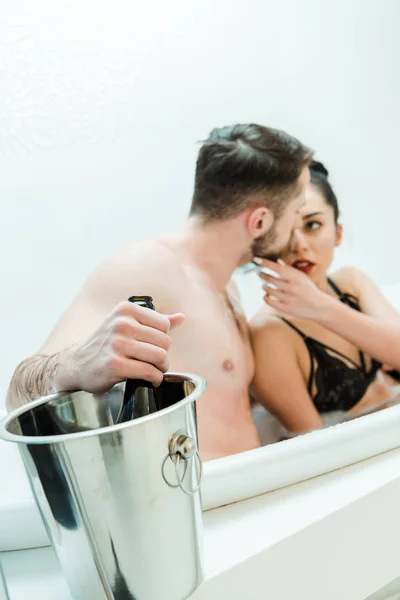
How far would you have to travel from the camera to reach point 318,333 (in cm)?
120

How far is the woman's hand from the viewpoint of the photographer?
1143mm

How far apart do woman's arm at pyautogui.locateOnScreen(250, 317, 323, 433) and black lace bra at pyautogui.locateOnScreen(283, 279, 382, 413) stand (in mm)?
27

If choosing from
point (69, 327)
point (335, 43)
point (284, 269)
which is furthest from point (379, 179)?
point (69, 327)

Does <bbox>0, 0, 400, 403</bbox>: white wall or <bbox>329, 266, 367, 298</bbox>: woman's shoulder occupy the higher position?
<bbox>0, 0, 400, 403</bbox>: white wall

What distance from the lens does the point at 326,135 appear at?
130 cm

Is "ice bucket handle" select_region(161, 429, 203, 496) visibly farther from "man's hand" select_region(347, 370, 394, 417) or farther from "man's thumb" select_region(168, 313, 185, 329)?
"man's hand" select_region(347, 370, 394, 417)

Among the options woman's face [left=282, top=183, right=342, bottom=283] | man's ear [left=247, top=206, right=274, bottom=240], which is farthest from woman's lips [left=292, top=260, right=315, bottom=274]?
man's ear [left=247, top=206, right=274, bottom=240]

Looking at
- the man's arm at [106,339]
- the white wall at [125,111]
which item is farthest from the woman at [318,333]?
the man's arm at [106,339]

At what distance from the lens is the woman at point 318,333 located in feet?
3.73

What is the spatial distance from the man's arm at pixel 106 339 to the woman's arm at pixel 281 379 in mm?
275

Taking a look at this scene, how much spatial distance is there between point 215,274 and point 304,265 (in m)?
0.23

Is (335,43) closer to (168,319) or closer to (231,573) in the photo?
(168,319)

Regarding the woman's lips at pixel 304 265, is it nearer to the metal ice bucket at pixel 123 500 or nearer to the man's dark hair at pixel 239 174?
the man's dark hair at pixel 239 174

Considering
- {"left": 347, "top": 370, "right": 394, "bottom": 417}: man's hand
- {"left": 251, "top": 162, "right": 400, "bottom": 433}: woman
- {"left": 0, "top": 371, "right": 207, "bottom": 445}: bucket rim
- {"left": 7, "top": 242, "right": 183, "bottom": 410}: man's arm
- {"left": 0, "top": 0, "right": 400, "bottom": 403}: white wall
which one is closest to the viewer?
{"left": 0, "top": 371, "right": 207, "bottom": 445}: bucket rim
